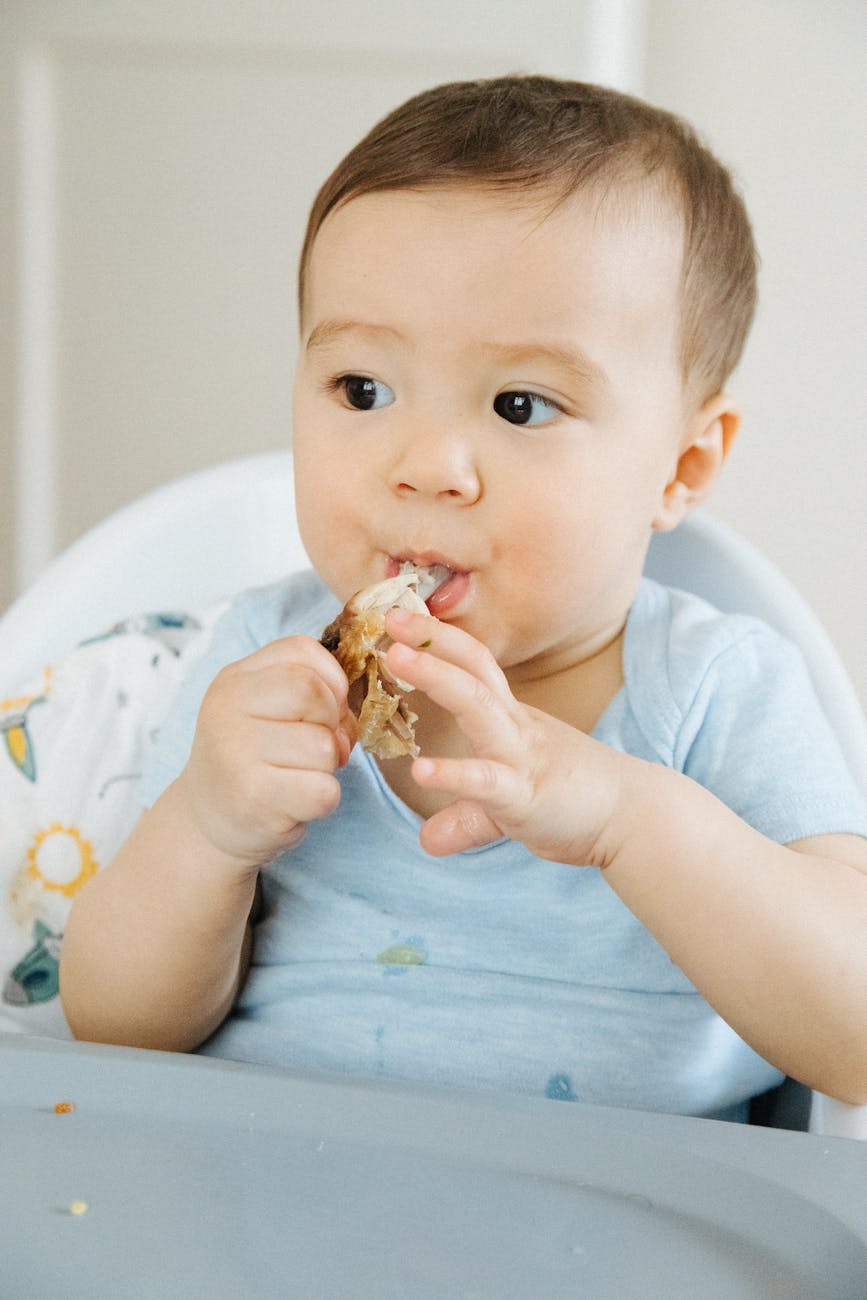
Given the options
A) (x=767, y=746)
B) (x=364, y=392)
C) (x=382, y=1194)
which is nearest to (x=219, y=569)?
(x=364, y=392)

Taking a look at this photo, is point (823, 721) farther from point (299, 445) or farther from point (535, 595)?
point (299, 445)

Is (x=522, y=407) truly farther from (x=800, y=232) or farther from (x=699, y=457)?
(x=800, y=232)

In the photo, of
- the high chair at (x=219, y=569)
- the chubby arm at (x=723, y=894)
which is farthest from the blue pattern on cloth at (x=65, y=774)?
the chubby arm at (x=723, y=894)

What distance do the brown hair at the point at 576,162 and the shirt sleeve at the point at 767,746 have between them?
0.16 m

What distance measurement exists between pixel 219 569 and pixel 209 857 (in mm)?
432

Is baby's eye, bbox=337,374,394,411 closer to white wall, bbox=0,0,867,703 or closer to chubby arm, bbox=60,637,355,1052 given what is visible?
chubby arm, bbox=60,637,355,1052

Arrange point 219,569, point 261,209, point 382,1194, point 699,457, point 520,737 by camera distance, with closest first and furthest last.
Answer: point 382,1194 < point 520,737 < point 699,457 < point 219,569 < point 261,209

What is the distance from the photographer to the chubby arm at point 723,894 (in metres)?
0.70

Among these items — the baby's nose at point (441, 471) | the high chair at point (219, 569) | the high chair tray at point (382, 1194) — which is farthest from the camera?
the high chair at point (219, 569)

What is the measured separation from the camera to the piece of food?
2.30ft

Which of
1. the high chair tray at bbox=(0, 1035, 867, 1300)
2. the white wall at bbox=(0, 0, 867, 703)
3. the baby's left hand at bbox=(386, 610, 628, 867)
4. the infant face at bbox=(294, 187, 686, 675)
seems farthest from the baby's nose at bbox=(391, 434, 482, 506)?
the white wall at bbox=(0, 0, 867, 703)

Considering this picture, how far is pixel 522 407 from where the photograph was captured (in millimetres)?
775

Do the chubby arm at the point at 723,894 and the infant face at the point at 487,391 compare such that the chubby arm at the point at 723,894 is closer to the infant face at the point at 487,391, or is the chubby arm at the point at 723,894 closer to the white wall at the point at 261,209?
the infant face at the point at 487,391

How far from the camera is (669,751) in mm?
838
